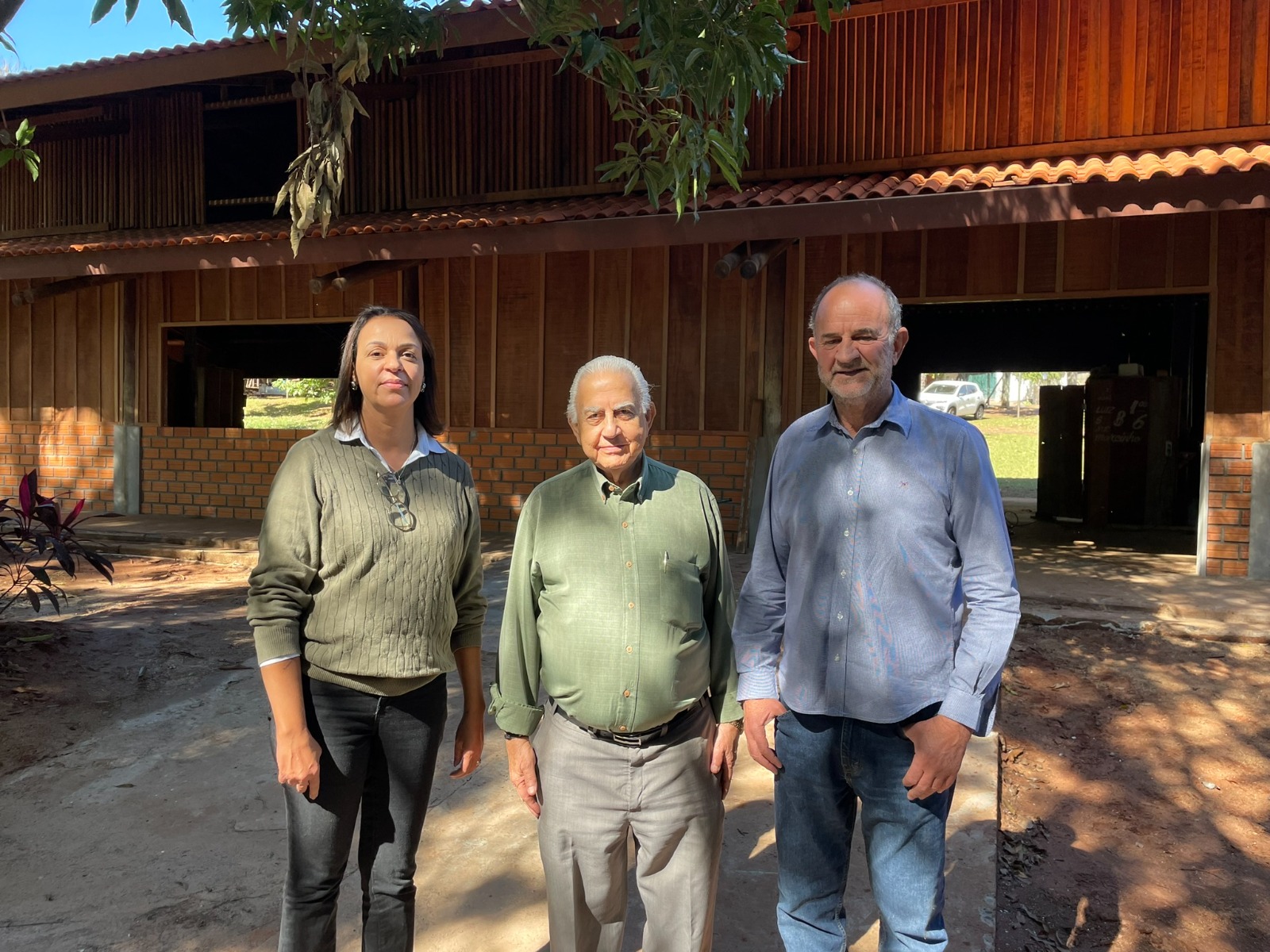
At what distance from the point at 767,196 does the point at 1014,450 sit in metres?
21.1

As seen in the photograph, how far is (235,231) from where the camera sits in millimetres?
9188

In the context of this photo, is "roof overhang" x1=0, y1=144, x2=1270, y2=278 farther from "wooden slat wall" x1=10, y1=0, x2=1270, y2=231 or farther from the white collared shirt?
the white collared shirt

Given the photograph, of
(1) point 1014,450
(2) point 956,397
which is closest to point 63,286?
(1) point 1014,450

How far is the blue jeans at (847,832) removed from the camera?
196 centimetres

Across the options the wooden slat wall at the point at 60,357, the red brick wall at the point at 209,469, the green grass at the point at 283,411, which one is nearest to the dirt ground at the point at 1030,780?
the red brick wall at the point at 209,469

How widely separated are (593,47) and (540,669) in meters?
2.24

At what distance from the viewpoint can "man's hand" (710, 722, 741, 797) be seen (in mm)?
2111

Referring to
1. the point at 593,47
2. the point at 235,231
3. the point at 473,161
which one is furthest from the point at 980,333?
the point at 593,47

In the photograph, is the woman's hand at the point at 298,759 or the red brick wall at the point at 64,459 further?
A: the red brick wall at the point at 64,459

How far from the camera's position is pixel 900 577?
77.7 inches

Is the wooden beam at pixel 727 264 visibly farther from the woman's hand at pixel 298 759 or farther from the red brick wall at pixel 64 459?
the red brick wall at pixel 64 459

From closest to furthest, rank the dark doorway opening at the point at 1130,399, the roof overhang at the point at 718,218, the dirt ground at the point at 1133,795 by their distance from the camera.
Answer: the dirt ground at the point at 1133,795
the roof overhang at the point at 718,218
the dark doorway opening at the point at 1130,399

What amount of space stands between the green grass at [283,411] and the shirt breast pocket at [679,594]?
28315mm

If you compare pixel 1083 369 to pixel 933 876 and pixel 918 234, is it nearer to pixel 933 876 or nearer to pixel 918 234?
pixel 918 234
